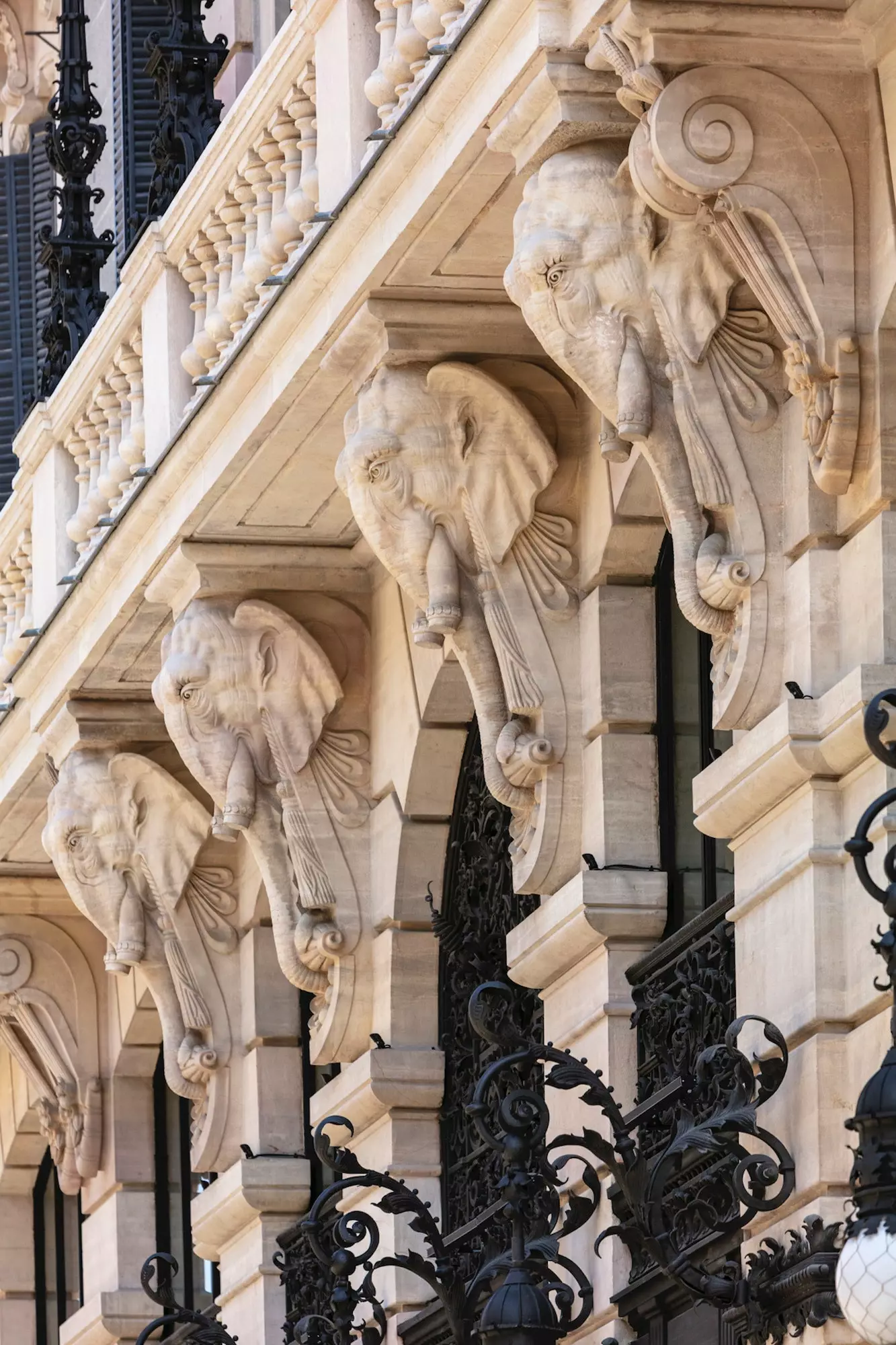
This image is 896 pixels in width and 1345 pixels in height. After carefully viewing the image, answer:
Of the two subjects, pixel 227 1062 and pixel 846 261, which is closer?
pixel 846 261

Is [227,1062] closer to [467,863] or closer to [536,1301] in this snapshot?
[467,863]

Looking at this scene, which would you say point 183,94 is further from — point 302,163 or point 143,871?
point 143,871

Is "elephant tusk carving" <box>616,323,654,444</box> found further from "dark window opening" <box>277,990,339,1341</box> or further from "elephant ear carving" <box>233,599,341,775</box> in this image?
"dark window opening" <box>277,990,339,1341</box>

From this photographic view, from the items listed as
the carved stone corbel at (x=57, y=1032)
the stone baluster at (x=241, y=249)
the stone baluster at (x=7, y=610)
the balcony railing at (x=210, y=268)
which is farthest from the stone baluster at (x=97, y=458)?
the carved stone corbel at (x=57, y=1032)

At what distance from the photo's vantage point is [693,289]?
10.6 m

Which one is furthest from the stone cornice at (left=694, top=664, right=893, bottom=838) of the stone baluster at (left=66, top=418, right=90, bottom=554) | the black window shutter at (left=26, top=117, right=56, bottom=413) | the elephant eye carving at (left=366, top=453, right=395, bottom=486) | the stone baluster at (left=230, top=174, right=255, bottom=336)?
the black window shutter at (left=26, top=117, right=56, bottom=413)

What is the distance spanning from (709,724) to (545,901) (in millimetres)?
881

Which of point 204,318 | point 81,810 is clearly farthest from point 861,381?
point 81,810

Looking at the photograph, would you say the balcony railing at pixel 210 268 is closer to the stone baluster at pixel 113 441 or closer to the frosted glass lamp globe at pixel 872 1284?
the stone baluster at pixel 113 441

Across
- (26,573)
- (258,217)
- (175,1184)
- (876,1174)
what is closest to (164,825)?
(26,573)

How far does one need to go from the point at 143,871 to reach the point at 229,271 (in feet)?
10.9

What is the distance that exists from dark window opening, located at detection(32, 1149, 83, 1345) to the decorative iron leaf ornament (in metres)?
6.88

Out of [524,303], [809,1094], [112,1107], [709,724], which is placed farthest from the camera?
[112,1107]

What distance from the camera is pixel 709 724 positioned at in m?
11.9
